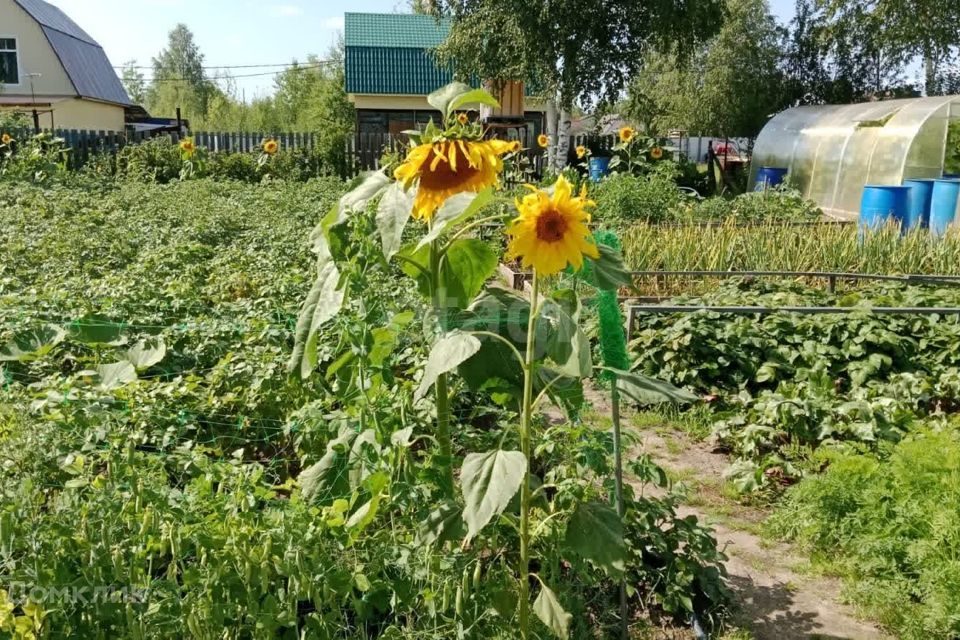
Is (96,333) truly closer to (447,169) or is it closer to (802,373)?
(447,169)

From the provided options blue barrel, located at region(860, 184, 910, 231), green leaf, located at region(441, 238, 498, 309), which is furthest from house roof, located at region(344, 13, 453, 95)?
green leaf, located at region(441, 238, 498, 309)

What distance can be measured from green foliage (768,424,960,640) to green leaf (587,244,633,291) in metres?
1.50

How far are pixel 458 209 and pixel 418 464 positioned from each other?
1100 mm

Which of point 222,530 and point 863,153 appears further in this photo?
point 863,153

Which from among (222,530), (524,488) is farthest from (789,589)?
(222,530)

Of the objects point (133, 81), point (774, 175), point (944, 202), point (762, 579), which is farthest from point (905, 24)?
point (133, 81)

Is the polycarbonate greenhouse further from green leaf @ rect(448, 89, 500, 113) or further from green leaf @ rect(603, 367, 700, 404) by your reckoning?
green leaf @ rect(448, 89, 500, 113)

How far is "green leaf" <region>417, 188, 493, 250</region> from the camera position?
181 centimetres

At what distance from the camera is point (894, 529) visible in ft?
9.71

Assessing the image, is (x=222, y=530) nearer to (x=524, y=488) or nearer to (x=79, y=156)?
(x=524, y=488)

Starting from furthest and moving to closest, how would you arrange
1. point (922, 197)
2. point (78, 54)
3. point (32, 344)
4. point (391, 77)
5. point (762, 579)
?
point (78, 54) → point (391, 77) → point (922, 197) → point (32, 344) → point (762, 579)

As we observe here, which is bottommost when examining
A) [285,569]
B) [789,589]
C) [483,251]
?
[789,589]

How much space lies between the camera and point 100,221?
27.6ft

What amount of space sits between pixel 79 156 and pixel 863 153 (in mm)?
14698
